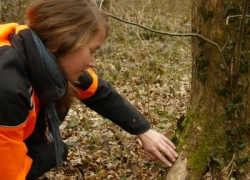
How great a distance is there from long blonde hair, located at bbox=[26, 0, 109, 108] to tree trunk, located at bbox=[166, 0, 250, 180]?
763 mm

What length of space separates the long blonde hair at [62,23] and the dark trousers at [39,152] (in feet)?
1.78

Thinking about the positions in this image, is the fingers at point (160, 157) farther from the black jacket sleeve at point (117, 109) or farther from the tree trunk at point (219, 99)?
the black jacket sleeve at point (117, 109)

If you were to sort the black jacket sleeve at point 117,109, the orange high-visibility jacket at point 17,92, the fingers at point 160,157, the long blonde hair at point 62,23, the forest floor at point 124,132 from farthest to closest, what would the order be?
the forest floor at point 124,132, the black jacket sleeve at point 117,109, the fingers at point 160,157, the long blonde hair at point 62,23, the orange high-visibility jacket at point 17,92

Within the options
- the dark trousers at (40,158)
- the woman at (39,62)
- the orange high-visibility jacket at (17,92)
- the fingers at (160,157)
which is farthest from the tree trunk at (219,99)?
the orange high-visibility jacket at (17,92)

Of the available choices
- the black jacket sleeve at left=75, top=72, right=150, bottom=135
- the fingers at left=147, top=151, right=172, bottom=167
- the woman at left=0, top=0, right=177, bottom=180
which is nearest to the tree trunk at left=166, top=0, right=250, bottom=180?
the fingers at left=147, top=151, right=172, bottom=167

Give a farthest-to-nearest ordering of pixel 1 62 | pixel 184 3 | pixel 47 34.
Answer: pixel 184 3 < pixel 47 34 < pixel 1 62

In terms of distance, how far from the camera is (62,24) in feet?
6.95

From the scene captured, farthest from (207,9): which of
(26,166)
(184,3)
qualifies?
(184,3)

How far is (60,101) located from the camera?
8.41ft

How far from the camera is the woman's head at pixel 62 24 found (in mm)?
2119

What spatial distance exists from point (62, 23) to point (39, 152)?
929 mm

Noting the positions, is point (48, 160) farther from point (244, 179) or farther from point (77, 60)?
point (244, 179)

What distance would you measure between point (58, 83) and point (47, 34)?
0.88ft

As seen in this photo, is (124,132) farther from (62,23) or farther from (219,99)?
(62,23)
